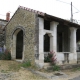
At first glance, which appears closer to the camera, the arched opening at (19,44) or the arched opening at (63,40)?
the arched opening at (19,44)

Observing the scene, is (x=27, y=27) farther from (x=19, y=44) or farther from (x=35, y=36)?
(x=19, y=44)

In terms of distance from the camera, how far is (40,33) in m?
12.6

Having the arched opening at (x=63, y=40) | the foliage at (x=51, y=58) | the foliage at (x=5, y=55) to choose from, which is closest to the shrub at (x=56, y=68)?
the foliage at (x=51, y=58)

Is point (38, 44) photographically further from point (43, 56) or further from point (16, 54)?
point (16, 54)

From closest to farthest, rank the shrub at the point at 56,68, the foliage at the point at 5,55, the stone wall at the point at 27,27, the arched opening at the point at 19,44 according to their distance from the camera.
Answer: the shrub at the point at 56,68
the stone wall at the point at 27,27
the foliage at the point at 5,55
the arched opening at the point at 19,44

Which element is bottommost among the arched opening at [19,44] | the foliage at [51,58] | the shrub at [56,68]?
the shrub at [56,68]

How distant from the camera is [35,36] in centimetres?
1286

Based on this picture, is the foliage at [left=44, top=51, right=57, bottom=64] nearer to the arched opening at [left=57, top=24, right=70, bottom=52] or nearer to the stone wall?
the stone wall

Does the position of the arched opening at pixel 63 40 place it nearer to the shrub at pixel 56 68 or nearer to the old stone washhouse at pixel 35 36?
the old stone washhouse at pixel 35 36

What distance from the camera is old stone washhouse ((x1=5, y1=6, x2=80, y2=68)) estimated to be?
12641 mm

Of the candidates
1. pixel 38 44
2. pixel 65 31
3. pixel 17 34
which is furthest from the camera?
pixel 65 31

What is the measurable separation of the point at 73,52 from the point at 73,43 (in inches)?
33.4

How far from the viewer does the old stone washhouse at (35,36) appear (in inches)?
498

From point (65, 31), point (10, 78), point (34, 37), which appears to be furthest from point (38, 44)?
point (65, 31)
